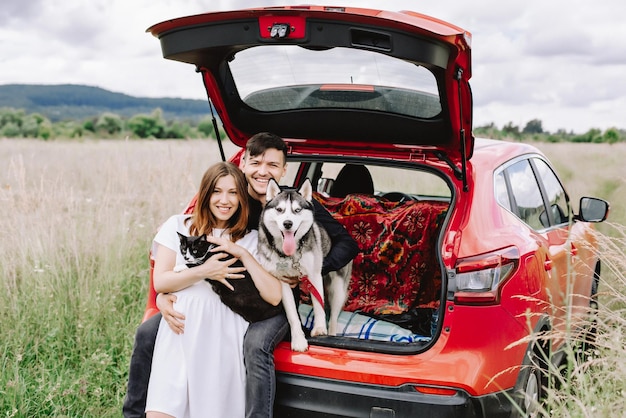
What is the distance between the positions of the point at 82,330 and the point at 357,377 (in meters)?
2.55

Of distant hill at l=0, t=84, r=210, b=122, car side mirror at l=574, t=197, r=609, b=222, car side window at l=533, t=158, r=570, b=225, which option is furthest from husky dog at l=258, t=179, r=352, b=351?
distant hill at l=0, t=84, r=210, b=122

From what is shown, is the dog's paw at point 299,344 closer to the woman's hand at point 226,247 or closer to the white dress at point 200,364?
the white dress at point 200,364

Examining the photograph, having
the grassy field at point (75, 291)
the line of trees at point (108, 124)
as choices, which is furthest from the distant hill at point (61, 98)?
the grassy field at point (75, 291)

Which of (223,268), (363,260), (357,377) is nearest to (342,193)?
(363,260)

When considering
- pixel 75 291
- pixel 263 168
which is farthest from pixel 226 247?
pixel 75 291

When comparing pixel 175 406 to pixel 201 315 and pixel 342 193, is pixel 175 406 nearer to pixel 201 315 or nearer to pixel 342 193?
pixel 201 315

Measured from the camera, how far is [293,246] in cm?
314

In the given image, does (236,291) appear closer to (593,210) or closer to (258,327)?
(258,327)

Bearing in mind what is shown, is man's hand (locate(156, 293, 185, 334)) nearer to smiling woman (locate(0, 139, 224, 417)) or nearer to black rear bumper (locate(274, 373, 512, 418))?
black rear bumper (locate(274, 373, 512, 418))

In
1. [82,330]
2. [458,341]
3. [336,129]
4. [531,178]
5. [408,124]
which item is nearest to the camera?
[458,341]

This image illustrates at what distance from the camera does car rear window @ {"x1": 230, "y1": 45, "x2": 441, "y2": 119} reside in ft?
10.1

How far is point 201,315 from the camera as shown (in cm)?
303

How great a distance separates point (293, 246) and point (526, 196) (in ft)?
4.97

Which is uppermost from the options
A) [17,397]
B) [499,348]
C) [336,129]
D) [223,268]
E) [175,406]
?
[336,129]
